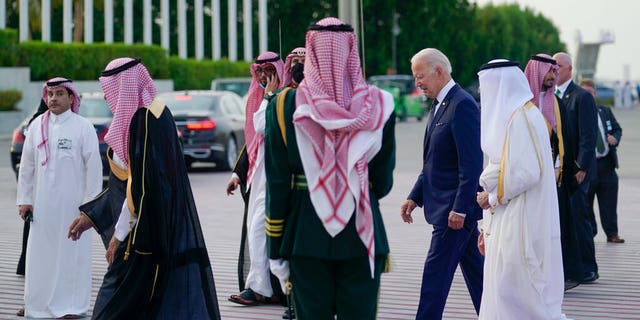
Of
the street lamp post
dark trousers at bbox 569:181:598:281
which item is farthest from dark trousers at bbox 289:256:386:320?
the street lamp post

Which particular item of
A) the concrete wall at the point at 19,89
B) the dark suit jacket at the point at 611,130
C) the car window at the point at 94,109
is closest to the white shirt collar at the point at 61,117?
the dark suit jacket at the point at 611,130

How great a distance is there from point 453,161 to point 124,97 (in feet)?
6.19

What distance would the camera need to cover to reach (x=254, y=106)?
9.30 metres

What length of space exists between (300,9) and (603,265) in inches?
2397

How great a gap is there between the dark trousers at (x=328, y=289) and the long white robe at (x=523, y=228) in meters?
1.77

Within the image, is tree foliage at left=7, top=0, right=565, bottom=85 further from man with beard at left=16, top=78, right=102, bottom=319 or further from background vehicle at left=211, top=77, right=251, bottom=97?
man with beard at left=16, top=78, right=102, bottom=319

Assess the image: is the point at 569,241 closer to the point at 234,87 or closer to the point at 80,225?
the point at 80,225

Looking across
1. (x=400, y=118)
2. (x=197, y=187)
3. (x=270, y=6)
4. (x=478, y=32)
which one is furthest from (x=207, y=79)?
(x=478, y=32)

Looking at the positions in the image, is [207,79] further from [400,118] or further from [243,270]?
[243,270]

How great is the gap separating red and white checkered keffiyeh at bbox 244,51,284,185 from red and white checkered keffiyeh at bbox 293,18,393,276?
A: 330 cm

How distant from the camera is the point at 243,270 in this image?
368 inches

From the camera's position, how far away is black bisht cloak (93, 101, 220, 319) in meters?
6.65

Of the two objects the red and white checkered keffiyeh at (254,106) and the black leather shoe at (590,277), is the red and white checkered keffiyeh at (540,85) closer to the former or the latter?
the black leather shoe at (590,277)

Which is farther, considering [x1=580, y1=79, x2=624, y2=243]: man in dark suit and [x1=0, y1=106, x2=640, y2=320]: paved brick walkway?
[x1=580, y1=79, x2=624, y2=243]: man in dark suit
